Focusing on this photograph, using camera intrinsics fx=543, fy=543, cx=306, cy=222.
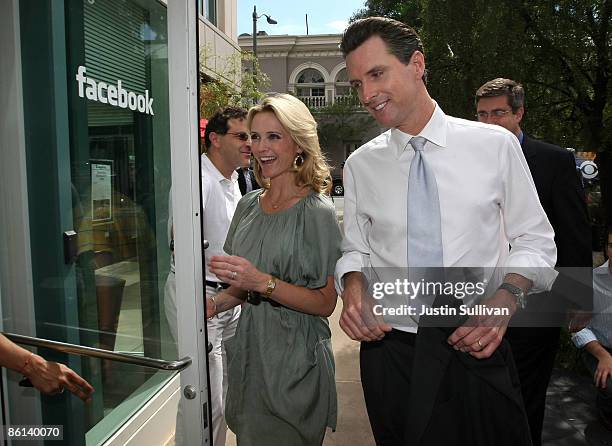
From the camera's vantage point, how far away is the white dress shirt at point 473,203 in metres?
1.59

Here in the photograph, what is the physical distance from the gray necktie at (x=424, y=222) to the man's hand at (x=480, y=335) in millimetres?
230

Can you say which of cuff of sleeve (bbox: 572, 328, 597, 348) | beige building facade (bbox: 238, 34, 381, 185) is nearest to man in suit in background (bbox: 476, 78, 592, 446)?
cuff of sleeve (bbox: 572, 328, 597, 348)

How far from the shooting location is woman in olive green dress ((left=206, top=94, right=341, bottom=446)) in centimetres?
203

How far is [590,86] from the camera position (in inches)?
288

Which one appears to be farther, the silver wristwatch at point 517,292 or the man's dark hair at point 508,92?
the man's dark hair at point 508,92

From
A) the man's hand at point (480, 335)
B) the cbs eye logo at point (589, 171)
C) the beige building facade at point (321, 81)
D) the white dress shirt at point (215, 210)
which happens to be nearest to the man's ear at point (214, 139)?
the white dress shirt at point (215, 210)

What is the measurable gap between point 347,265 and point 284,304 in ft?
1.24

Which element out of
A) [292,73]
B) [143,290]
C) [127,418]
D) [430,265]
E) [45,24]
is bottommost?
[127,418]

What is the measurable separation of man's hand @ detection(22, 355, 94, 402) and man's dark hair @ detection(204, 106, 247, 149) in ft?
7.03

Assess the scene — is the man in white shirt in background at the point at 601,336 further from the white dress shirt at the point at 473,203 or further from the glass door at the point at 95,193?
the glass door at the point at 95,193

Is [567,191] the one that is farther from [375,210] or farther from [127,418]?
[127,418]

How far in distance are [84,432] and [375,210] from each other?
1.95 meters

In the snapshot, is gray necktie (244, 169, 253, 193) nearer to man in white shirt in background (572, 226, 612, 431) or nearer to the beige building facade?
man in white shirt in background (572, 226, 612, 431)

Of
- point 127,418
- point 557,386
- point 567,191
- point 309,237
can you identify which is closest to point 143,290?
point 127,418
